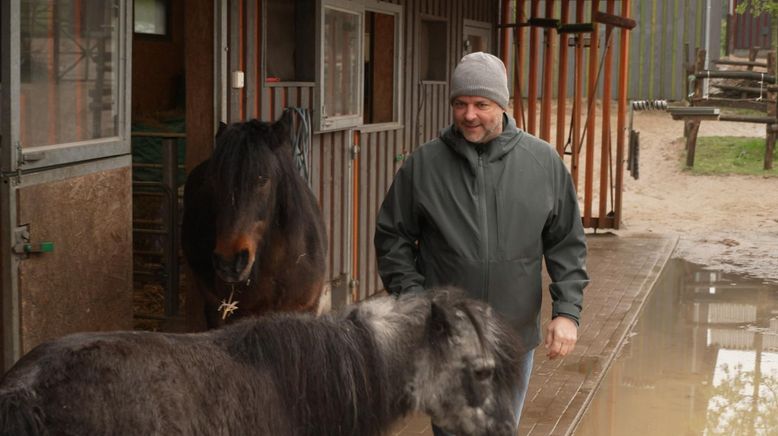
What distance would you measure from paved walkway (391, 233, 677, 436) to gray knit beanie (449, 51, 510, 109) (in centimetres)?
112

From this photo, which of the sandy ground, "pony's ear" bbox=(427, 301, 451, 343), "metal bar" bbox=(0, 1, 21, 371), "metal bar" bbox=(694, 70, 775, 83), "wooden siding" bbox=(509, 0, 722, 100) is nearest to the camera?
"pony's ear" bbox=(427, 301, 451, 343)

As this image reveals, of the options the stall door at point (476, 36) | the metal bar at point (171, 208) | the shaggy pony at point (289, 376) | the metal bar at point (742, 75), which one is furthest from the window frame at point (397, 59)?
the metal bar at point (742, 75)

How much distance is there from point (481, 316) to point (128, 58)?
268 centimetres

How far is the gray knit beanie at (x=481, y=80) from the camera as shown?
11.7 feet

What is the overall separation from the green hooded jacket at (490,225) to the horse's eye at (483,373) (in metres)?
0.63

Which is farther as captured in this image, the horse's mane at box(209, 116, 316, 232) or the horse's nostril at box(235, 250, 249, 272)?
the horse's mane at box(209, 116, 316, 232)

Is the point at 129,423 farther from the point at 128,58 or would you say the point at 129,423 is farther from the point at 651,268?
the point at 651,268

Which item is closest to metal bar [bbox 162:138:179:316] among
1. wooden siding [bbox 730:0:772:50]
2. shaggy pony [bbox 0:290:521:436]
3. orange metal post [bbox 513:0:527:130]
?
shaggy pony [bbox 0:290:521:436]

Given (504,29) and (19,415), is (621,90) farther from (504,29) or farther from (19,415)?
(19,415)

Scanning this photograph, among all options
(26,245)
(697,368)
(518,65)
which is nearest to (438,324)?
(26,245)

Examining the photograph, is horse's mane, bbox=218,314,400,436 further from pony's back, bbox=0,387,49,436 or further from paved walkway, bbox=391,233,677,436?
pony's back, bbox=0,387,49,436

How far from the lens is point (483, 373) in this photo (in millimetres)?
2977

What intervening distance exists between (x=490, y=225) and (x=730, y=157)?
16715 millimetres

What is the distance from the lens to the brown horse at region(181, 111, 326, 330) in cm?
501
